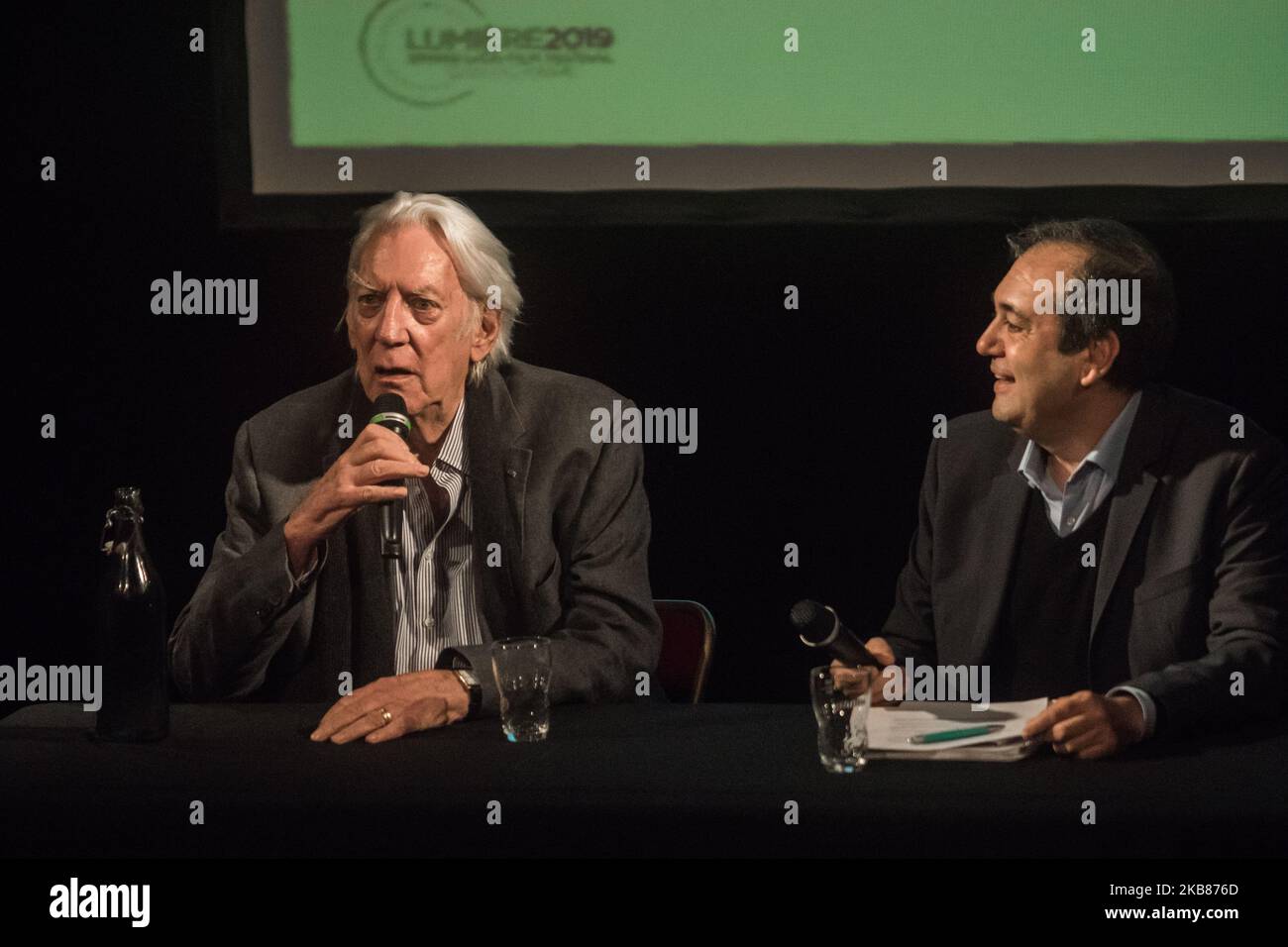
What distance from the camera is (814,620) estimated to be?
1.95 m

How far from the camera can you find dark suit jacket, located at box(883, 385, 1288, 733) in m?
2.40

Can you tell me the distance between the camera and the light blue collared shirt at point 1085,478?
8.57 ft

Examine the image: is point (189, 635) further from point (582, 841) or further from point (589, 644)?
point (582, 841)

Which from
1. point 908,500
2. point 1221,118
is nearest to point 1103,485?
point 908,500

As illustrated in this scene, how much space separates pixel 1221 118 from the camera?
9.23 feet

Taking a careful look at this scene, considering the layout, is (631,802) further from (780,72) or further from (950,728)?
(780,72)

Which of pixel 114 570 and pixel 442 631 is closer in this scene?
pixel 114 570

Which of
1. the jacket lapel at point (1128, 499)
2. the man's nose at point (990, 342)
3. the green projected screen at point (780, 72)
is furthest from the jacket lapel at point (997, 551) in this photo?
the green projected screen at point (780, 72)

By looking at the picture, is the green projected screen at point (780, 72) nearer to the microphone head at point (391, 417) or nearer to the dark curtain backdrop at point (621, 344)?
the dark curtain backdrop at point (621, 344)

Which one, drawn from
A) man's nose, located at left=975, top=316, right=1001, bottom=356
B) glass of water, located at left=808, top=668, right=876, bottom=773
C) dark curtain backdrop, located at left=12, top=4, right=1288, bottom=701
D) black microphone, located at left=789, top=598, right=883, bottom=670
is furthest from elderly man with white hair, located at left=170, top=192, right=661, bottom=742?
man's nose, located at left=975, top=316, right=1001, bottom=356

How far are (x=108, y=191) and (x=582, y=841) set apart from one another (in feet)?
6.57

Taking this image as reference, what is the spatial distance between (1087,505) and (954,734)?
2.73 feet

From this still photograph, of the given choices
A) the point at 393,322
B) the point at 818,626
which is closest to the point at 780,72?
the point at 393,322
